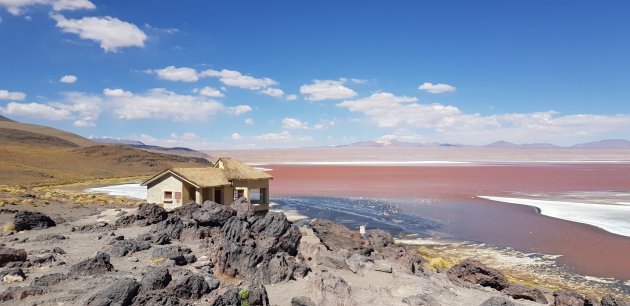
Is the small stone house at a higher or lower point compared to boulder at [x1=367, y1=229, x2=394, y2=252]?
higher

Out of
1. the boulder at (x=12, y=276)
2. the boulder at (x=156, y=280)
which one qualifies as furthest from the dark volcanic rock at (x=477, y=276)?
the boulder at (x=12, y=276)

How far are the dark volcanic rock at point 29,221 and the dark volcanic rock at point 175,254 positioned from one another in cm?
1071

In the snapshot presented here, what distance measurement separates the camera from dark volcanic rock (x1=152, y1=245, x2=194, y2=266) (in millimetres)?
17125

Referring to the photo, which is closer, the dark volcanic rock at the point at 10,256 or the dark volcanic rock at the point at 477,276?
the dark volcanic rock at the point at 10,256

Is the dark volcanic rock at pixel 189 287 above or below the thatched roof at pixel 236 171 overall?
below

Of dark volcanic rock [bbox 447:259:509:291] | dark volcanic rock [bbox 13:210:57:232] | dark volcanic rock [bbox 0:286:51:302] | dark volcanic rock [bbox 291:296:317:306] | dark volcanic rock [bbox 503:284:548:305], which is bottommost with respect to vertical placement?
dark volcanic rock [bbox 503:284:548:305]

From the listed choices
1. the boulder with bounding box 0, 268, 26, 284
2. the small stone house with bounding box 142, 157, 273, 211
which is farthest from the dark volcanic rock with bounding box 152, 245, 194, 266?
the small stone house with bounding box 142, 157, 273, 211

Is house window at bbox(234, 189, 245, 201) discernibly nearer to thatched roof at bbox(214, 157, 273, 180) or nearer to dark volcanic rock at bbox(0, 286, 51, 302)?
thatched roof at bbox(214, 157, 273, 180)

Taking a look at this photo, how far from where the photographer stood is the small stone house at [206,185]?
2989 cm

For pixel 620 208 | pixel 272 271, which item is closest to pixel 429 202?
pixel 620 208

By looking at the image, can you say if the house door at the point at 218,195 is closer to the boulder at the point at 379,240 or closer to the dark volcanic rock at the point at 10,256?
the boulder at the point at 379,240

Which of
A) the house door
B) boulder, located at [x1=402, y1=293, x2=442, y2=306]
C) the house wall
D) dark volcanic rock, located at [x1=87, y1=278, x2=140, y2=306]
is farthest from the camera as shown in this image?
the house door

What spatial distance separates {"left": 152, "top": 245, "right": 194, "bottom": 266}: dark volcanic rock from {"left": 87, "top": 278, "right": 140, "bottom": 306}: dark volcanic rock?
15.7ft

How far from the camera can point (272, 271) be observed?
15977mm
